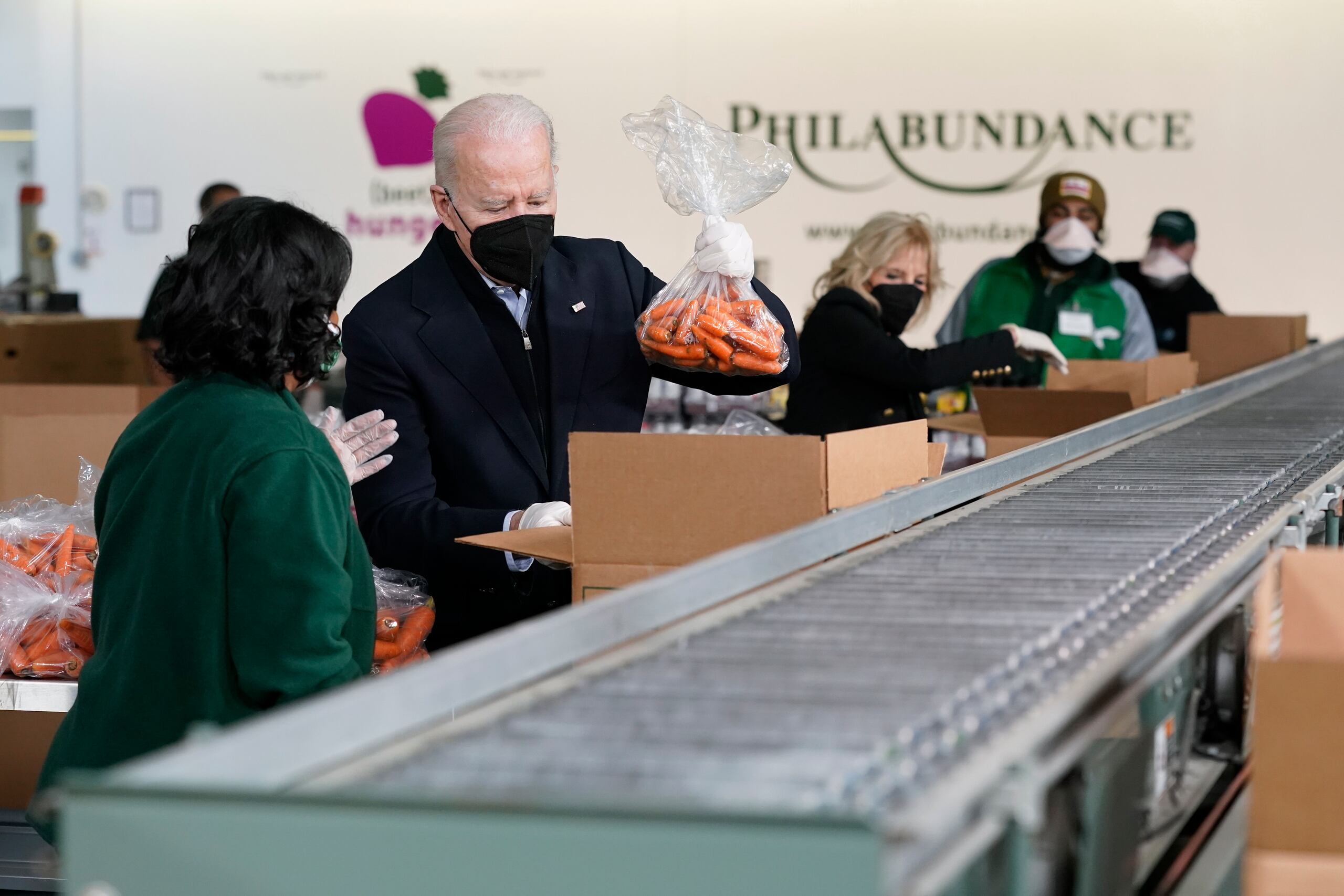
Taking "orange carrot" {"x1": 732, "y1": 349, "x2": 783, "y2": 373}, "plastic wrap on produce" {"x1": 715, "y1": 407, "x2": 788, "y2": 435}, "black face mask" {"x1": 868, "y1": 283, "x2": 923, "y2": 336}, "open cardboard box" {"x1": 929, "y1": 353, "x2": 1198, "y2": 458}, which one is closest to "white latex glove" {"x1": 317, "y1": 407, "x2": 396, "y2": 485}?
"orange carrot" {"x1": 732, "y1": 349, "x2": 783, "y2": 373}

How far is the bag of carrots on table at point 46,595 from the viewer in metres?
2.23

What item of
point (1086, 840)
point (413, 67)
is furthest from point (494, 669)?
point (413, 67)

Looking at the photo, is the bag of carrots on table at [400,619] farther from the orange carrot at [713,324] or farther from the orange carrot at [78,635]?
the orange carrot at [713,324]

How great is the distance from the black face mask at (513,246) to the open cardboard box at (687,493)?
710mm

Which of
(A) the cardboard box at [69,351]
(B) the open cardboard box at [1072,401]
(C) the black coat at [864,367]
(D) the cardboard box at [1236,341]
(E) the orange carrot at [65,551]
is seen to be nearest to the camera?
(E) the orange carrot at [65,551]

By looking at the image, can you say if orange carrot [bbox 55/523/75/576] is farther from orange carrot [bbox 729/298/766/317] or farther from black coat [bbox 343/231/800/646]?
orange carrot [bbox 729/298/766/317]

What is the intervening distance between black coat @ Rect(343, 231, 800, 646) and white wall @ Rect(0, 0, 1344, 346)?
5601mm

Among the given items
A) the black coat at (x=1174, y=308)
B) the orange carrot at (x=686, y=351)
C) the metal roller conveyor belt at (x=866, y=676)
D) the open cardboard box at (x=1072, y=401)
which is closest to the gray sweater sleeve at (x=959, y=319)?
the black coat at (x=1174, y=308)

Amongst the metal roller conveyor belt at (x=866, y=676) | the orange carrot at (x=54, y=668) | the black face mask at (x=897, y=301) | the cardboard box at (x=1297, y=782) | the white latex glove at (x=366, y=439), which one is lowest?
the orange carrot at (x=54, y=668)

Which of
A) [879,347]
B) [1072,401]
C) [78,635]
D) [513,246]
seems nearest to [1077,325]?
[879,347]

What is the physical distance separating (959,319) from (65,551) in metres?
3.45

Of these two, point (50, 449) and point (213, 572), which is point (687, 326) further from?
point (50, 449)

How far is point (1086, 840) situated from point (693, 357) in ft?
4.69

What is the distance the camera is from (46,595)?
231 centimetres
